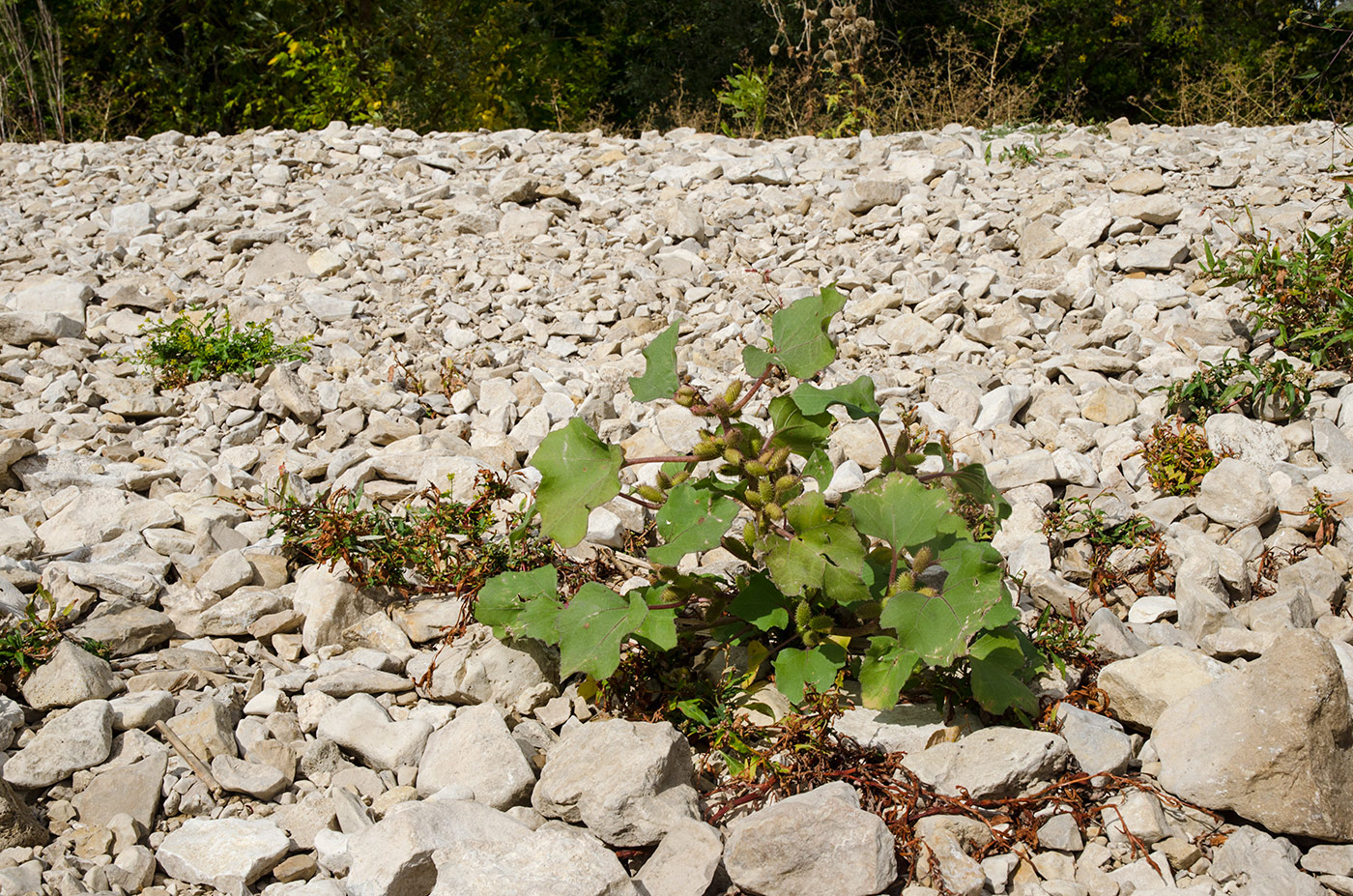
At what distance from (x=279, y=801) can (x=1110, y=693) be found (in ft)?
6.16

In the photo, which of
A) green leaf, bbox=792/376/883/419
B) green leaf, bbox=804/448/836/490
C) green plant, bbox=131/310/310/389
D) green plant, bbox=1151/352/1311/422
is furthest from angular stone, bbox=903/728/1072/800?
green plant, bbox=131/310/310/389

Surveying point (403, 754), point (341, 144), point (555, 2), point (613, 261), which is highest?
point (555, 2)

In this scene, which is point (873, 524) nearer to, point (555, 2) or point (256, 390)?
point (256, 390)

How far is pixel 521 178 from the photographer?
552 centimetres

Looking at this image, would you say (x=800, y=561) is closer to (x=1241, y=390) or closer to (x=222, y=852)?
(x=222, y=852)

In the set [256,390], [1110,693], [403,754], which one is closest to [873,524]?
[1110,693]

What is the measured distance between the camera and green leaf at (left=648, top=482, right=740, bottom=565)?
206 cm

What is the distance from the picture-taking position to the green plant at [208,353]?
13.1 ft

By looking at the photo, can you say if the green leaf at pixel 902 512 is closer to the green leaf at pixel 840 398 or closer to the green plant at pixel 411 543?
the green leaf at pixel 840 398

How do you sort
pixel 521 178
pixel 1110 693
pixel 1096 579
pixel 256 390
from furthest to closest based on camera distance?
1. pixel 521 178
2. pixel 256 390
3. pixel 1096 579
4. pixel 1110 693

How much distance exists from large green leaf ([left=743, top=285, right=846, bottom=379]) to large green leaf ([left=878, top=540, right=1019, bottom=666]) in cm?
53

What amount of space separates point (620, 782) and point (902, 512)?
0.82m

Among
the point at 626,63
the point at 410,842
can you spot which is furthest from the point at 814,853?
the point at 626,63

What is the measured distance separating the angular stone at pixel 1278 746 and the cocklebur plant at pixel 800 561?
0.33 metres
